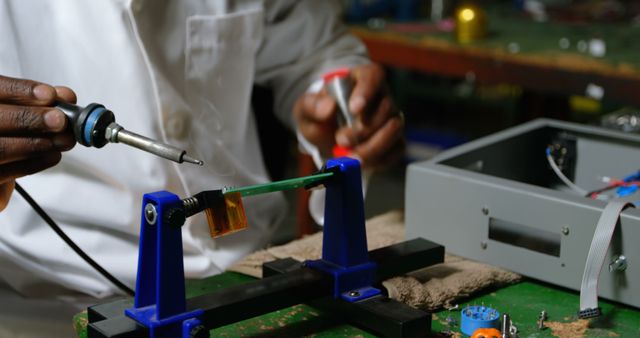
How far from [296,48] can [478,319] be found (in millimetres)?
735

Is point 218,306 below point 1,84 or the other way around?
below

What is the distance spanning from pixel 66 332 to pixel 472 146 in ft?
2.00

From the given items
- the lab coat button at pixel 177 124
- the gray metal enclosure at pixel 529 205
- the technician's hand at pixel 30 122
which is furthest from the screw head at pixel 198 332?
the lab coat button at pixel 177 124

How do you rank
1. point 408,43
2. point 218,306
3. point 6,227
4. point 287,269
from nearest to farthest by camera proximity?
point 218,306, point 287,269, point 6,227, point 408,43

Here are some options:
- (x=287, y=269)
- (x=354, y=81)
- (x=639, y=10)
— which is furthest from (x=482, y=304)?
(x=639, y=10)

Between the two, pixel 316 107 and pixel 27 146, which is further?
pixel 316 107

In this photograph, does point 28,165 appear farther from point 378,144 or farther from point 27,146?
point 378,144

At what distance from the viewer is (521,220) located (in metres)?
1.01

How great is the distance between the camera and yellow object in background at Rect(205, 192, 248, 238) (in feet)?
2.60

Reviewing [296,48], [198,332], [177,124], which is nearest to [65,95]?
[198,332]

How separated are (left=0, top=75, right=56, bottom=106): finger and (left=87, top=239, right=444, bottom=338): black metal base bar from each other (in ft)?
0.67

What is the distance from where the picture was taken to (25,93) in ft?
2.77

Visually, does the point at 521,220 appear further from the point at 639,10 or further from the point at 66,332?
the point at 639,10

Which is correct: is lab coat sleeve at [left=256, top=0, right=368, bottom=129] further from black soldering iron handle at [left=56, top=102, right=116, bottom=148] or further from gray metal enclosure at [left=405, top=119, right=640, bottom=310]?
black soldering iron handle at [left=56, top=102, right=116, bottom=148]
